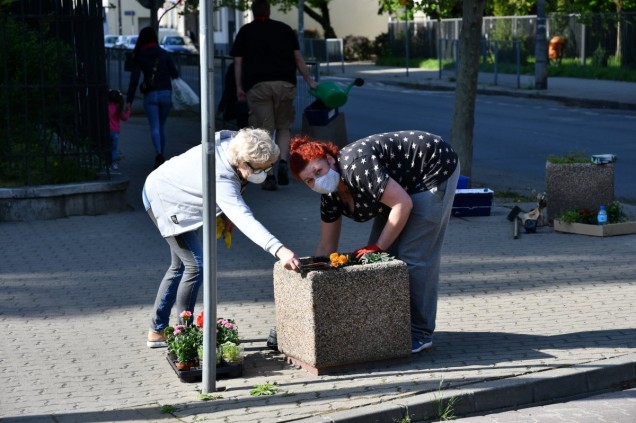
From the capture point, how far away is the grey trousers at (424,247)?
21.8 feet

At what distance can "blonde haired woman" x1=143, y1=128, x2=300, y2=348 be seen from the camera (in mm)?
6086

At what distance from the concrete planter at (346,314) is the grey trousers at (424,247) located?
0.29 m

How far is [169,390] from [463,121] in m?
7.28

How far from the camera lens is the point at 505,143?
19.1m

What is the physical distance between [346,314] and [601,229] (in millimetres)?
4654

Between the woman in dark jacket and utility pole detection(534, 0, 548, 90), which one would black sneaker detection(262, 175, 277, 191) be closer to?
the woman in dark jacket

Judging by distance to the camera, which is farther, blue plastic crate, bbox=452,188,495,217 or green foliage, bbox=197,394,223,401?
blue plastic crate, bbox=452,188,495,217

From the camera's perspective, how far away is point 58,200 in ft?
38.2

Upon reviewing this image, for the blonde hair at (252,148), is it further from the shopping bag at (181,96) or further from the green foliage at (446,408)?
the shopping bag at (181,96)

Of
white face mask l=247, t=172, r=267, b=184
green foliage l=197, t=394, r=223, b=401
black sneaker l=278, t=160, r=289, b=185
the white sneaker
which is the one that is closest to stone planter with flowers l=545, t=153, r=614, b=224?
black sneaker l=278, t=160, r=289, b=185

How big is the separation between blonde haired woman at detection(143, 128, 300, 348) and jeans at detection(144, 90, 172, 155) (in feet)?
26.5

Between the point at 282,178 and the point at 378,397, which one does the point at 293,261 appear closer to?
the point at 378,397

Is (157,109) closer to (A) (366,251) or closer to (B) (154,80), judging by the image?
(B) (154,80)

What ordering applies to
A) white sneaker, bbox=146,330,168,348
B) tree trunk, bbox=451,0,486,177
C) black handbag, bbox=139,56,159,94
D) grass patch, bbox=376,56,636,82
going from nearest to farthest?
white sneaker, bbox=146,330,168,348, tree trunk, bbox=451,0,486,177, black handbag, bbox=139,56,159,94, grass patch, bbox=376,56,636,82
